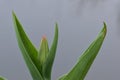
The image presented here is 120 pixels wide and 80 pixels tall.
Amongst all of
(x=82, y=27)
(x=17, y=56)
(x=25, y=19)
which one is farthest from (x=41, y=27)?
(x=17, y=56)

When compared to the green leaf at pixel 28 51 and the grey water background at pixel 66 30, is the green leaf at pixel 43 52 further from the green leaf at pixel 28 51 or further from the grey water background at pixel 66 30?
the grey water background at pixel 66 30

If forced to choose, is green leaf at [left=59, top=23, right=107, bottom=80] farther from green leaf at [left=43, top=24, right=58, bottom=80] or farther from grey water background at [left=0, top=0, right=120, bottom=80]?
grey water background at [left=0, top=0, right=120, bottom=80]

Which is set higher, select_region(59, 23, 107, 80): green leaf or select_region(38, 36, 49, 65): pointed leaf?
select_region(59, 23, 107, 80): green leaf

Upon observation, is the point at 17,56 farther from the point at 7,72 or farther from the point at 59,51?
the point at 59,51

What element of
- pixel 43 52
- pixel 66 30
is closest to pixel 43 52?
pixel 43 52

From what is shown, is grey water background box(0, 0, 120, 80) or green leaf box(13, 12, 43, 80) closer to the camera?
green leaf box(13, 12, 43, 80)

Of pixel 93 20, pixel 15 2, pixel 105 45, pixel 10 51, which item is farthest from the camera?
pixel 15 2

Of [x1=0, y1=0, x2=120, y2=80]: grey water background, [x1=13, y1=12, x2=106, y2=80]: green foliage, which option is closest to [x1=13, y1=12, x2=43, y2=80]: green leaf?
[x1=13, y1=12, x2=106, y2=80]: green foliage
